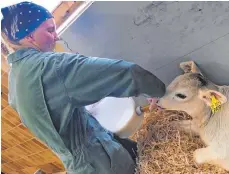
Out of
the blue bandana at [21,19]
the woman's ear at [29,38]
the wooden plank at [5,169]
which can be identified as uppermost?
the blue bandana at [21,19]

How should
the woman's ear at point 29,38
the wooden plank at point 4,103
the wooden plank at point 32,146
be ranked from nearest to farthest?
the woman's ear at point 29,38
the wooden plank at point 4,103
the wooden plank at point 32,146

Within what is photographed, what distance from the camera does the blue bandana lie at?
5.67 feet

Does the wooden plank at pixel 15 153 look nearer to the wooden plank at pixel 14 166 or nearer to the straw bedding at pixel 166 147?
the wooden plank at pixel 14 166

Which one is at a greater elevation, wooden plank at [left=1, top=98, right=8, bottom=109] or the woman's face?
the woman's face

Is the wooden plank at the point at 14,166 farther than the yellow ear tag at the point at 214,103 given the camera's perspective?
Yes

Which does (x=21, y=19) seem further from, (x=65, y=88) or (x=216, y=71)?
(x=216, y=71)

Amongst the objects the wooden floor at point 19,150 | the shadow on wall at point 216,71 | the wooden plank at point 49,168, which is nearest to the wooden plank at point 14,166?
the wooden floor at point 19,150

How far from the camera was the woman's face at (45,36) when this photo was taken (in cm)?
174

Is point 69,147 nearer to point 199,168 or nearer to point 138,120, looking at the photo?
point 138,120

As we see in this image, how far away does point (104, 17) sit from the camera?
188cm

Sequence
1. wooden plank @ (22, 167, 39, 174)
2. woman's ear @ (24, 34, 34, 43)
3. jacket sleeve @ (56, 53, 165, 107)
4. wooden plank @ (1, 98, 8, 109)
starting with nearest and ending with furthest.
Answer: jacket sleeve @ (56, 53, 165, 107) < woman's ear @ (24, 34, 34, 43) < wooden plank @ (1, 98, 8, 109) < wooden plank @ (22, 167, 39, 174)

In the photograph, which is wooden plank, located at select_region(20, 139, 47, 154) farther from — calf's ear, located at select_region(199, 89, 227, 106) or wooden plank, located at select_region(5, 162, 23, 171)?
calf's ear, located at select_region(199, 89, 227, 106)

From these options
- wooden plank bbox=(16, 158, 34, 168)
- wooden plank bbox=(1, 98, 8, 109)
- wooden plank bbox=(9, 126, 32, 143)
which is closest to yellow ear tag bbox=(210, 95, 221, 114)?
wooden plank bbox=(1, 98, 8, 109)

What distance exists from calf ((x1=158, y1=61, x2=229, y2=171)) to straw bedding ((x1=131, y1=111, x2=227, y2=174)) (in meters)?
0.04
